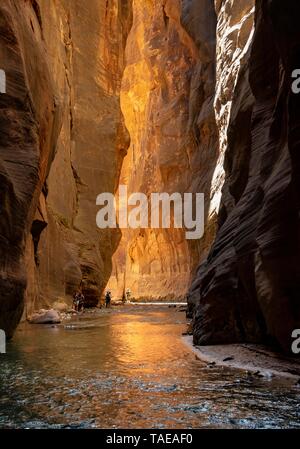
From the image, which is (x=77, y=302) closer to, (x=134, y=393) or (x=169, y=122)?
(x=134, y=393)

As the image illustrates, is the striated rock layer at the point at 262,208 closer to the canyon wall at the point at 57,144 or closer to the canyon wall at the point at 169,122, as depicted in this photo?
the canyon wall at the point at 57,144

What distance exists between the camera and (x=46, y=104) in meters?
14.2

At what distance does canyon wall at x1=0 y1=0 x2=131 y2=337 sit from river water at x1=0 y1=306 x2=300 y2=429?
3277mm

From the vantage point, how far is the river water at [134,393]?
12.2ft

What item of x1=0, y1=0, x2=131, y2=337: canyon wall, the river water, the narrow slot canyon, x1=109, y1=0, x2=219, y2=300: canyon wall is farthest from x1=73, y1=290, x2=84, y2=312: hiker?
the river water

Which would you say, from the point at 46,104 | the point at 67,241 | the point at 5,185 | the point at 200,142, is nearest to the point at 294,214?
the point at 5,185

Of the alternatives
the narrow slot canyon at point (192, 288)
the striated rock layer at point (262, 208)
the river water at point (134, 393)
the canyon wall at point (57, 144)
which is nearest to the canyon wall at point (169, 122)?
the canyon wall at point (57, 144)

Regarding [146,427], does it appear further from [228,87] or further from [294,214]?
[228,87]

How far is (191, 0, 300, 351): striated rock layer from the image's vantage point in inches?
244

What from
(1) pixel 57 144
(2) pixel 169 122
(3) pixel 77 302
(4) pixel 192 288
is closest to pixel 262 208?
(4) pixel 192 288

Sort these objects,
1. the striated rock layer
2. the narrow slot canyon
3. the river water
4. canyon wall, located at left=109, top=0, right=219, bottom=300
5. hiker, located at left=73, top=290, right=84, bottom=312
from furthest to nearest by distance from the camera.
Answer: canyon wall, located at left=109, top=0, right=219, bottom=300 < hiker, located at left=73, top=290, right=84, bottom=312 < the striated rock layer < the narrow slot canyon < the river water

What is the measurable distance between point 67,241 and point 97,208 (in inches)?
276

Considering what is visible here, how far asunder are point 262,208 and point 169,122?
4309cm

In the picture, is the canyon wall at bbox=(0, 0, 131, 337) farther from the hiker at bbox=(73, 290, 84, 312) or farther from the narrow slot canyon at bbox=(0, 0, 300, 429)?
the hiker at bbox=(73, 290, 84, 312)
